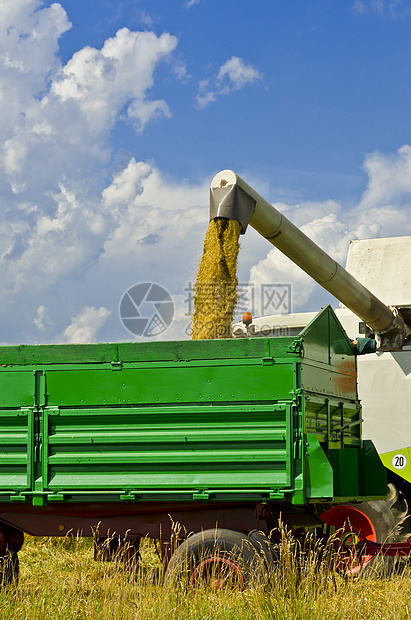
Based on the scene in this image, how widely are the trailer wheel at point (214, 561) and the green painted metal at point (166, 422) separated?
1.09 feet

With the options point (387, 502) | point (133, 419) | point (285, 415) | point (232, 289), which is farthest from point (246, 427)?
point (387, 502)

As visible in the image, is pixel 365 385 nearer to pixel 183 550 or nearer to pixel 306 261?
pixel 306 261

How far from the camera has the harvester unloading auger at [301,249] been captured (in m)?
7.95

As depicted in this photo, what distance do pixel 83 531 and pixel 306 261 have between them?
3953mm

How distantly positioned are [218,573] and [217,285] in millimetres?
2767

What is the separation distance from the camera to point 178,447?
261 inches

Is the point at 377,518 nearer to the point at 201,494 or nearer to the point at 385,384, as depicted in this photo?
the point at 385,384

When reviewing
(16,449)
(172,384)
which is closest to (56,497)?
(16,449)

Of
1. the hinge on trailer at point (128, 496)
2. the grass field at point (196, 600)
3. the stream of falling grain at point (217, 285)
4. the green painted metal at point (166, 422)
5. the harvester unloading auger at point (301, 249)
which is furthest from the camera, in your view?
the harvester unloading auger at point (301, 249)

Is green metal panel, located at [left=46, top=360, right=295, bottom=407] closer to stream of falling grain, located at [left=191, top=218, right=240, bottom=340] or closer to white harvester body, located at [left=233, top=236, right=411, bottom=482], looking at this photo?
stream of falling grain, located at [left=191, top=218, right=240, bottom=340]

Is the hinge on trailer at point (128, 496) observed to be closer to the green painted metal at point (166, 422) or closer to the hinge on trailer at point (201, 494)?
the green painted metal at point (166, 422)

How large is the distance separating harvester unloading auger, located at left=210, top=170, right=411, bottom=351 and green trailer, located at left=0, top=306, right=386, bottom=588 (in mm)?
1626

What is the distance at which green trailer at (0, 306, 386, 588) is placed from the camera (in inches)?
256

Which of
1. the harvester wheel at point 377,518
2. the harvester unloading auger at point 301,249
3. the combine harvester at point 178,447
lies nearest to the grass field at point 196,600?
the combine harvester at point 178,447
